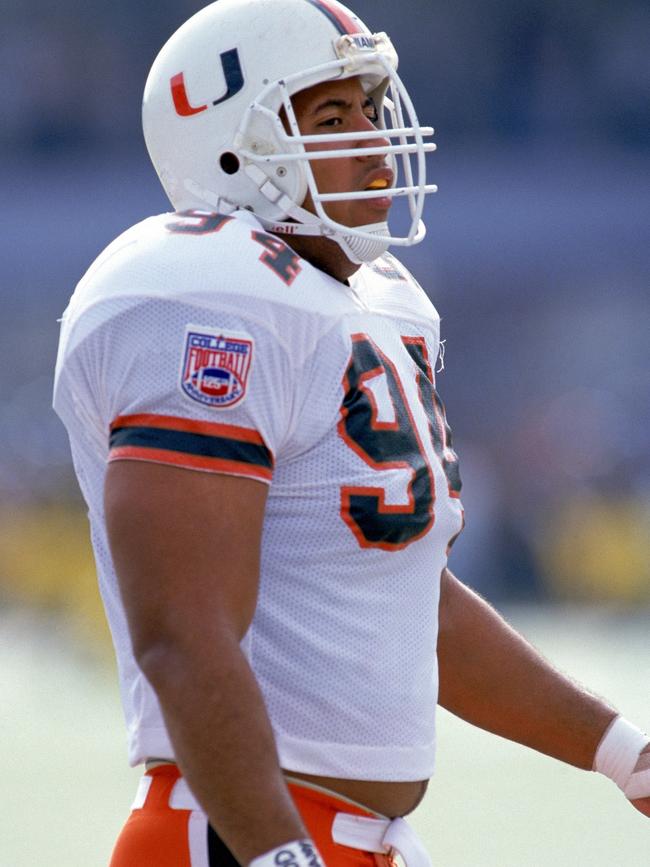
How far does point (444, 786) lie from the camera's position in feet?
12.4

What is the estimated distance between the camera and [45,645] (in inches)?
216

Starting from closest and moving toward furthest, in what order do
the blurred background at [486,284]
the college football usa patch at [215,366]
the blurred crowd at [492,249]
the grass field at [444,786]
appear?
the college football usa patch at [215,366], the grass field at [444,786], the blurred background at [486,284], the blurred crowd at [492,249]

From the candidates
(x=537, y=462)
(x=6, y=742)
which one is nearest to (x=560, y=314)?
(x=537, y=462)

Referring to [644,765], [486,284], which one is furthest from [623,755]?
[486,284]

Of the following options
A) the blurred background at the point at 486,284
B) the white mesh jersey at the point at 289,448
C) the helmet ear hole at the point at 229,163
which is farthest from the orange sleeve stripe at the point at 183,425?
the blurred background at the point at 486,284

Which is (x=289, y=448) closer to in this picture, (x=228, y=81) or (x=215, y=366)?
(x=215, y=366)

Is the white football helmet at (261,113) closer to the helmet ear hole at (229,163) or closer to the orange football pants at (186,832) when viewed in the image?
the helmet ear hole at (229,163)

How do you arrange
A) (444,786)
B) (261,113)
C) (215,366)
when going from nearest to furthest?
(215,366) → (261,113) → (444,786)

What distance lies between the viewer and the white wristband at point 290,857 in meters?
1.17

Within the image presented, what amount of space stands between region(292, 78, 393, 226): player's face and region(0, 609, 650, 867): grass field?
6.51ft

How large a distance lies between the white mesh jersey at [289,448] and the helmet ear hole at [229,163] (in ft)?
0.72

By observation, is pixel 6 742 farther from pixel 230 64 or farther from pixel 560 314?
pixel 560 314

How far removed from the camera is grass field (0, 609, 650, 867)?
3.30 meters

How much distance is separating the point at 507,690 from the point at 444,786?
82.6 inches
